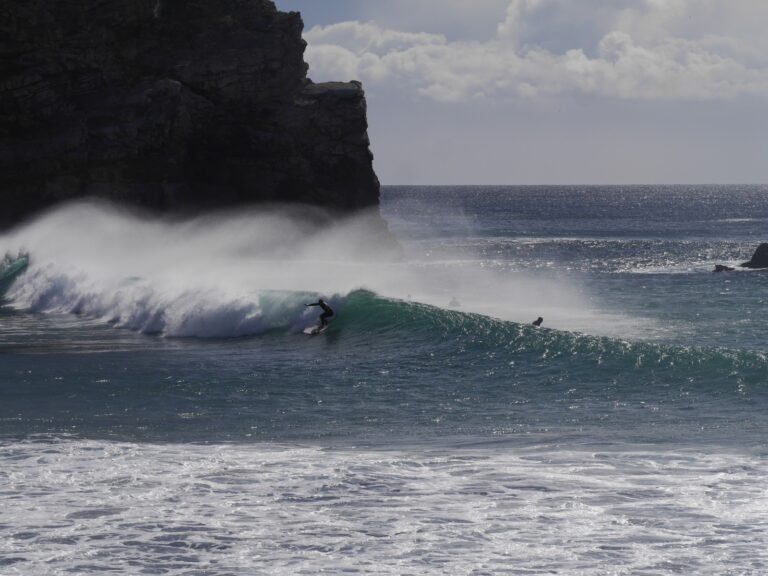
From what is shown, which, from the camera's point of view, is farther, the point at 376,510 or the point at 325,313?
the point at 325,313

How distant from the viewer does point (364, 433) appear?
1553 cm

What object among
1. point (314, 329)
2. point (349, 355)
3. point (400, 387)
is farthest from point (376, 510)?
point (314, 329)

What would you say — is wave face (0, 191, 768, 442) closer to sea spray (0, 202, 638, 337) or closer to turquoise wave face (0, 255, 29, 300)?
sea spray (0, 202, 638, 337)

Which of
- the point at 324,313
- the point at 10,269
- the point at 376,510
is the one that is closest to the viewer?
the point at 376,510

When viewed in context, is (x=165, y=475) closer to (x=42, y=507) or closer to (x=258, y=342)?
(x=42, y=507)

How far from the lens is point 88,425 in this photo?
16.0 metres

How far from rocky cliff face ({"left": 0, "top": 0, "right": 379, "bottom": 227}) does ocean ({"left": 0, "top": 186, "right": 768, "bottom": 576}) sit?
746 inches

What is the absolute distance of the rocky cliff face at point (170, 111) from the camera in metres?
55.0

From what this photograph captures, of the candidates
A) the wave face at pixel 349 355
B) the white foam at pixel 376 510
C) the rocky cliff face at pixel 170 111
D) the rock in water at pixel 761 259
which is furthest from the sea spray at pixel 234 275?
the white foam at pixel 376 510

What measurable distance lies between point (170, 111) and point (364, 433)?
42298 mm

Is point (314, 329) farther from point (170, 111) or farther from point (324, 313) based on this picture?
point (170, 111)

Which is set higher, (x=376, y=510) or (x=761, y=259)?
(x=761, y=259)

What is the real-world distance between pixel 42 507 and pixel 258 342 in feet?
45.5

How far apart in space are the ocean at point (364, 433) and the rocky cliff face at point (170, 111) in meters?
18.9
